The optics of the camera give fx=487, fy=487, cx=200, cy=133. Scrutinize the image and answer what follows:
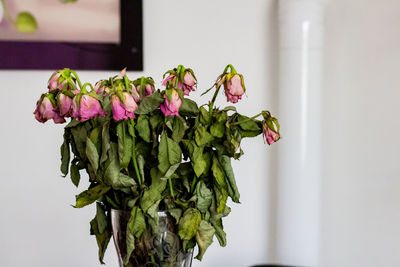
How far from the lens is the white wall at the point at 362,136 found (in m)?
1.49

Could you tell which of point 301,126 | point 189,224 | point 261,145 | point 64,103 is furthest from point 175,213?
point 261,145

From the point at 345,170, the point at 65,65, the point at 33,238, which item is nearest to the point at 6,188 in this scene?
the point at 33,238

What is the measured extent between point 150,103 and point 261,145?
3.16 feet

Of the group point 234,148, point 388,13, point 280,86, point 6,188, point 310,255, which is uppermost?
point 388,13

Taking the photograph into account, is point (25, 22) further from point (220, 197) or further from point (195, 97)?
point (220, 197)

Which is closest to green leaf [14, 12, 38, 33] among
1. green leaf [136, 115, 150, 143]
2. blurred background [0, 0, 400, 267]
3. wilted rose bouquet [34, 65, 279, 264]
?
blurred background [0, 0, 400, 267]

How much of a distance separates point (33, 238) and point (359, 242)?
3.40 feet

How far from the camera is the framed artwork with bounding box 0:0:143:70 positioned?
1.46 metres

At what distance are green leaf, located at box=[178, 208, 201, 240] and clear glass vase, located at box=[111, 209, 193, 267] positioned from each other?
0.02 meters

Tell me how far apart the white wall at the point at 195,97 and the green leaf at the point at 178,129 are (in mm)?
821

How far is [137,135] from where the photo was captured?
2.55 ft

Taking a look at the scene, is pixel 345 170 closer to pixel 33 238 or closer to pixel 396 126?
pixel 396 126

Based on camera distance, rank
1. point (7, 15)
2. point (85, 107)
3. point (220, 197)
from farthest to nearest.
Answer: point (7, 15)
point (220, 197)
point (85, 107)

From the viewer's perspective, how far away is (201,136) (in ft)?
2.51
